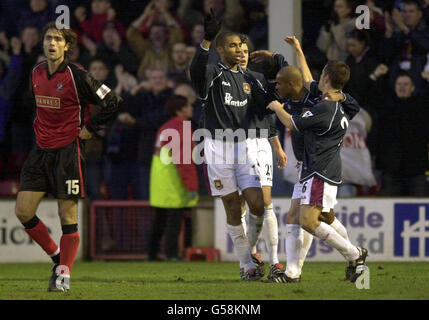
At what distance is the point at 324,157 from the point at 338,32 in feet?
17.3

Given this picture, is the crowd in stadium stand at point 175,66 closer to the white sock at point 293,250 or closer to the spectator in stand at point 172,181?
the spectator in stand at point 172,181

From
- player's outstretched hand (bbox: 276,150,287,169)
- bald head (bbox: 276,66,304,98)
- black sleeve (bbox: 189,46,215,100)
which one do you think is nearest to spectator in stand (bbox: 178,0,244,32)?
player's outstretched hand (bbox: 276,150,287,169)

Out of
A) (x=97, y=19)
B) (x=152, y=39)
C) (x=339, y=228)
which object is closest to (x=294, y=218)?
(x=339, y=228)

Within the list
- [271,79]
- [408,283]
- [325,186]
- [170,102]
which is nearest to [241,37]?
[271,79]

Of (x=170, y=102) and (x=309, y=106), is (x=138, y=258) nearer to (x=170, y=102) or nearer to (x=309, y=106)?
(x=170, y=102)

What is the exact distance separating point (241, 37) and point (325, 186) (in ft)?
5.50

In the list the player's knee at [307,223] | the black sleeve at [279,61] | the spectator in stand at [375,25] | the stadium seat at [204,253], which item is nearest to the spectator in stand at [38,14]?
the stadium seat at [204,253]

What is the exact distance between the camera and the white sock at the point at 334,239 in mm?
8141

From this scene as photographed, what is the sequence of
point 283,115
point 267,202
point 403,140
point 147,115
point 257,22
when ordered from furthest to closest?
point 257,22 < point 147,115 < point 403,140 < point 267,202 < point 283,115

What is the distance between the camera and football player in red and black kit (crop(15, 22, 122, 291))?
8.23 meters

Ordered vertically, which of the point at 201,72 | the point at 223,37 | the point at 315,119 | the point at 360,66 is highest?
the point at 360,66

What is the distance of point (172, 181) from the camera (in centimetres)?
1276

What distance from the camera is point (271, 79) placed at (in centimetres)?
955

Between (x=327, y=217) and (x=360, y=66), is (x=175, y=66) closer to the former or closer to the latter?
(x=360, y=66)
